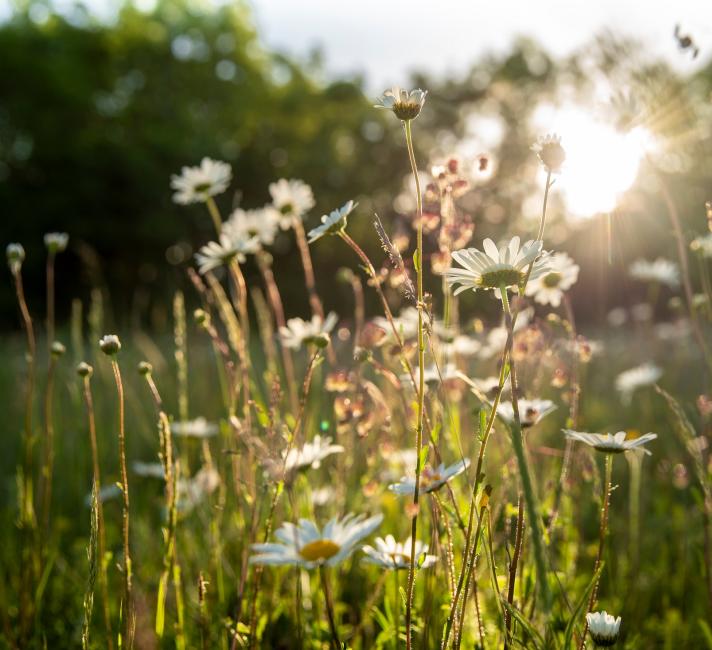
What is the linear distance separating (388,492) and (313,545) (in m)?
1.12

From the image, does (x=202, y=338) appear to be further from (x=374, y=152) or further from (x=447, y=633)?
(x=374, y=152)

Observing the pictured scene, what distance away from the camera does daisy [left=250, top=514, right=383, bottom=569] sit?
996 millimetres

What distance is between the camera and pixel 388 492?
2.19m

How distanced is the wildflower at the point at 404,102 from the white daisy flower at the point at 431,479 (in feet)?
1.60

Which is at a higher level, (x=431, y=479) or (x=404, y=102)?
(x=404, y=102)

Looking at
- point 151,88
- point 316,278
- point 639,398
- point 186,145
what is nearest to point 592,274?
point 316,278

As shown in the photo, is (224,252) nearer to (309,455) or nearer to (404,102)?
(309,455)

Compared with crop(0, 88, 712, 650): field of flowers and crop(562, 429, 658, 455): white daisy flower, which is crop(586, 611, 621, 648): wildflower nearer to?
crop(0, 88, 712, 650): field of flowers

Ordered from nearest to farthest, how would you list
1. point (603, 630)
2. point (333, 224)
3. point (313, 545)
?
point (603, 630) < point (313, 545) < point (333, 224)

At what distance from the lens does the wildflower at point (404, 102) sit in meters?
1.05

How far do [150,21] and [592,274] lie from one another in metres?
14.4

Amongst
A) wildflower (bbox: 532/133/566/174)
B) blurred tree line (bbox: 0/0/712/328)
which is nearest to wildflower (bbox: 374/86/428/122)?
wildflower (bbox: 532/133/566/174)

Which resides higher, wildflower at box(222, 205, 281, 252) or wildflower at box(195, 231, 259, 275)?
wildflower at box(222, 205, 281, 252)

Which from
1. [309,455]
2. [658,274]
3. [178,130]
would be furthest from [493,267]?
[178,130]
